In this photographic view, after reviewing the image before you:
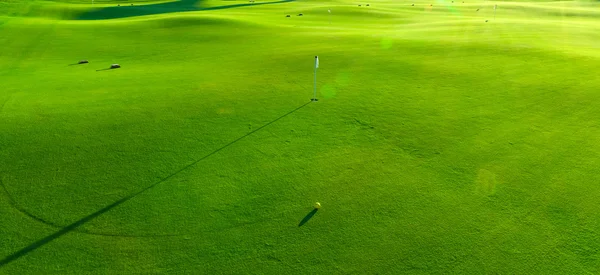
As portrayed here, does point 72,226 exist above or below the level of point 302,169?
below

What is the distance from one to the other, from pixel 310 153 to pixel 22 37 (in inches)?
1129

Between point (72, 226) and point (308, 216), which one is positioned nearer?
point (72, 226)

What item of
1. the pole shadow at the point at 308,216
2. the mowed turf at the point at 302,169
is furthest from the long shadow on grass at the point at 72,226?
the pole shadow at the point at 308,216

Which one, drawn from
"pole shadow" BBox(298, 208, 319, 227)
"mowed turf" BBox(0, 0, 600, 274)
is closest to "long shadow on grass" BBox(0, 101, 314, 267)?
"mowed turf" BBox(0, 0, 600, 274)

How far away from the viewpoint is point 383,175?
802 cm

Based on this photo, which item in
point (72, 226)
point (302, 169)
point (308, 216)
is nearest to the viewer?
point (72, 226)

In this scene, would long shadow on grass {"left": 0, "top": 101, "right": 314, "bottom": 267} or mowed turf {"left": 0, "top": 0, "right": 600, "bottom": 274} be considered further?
mowed turf {"left": 0, "top": 0, "right": 600, "bottom": 274}

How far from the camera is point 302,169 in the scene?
Result: 8203mm

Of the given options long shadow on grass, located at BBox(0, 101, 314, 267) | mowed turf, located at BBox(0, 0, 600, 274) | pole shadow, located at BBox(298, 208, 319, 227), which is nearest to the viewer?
long shadow on grass, located at BBox(0, 101, 314, 267)

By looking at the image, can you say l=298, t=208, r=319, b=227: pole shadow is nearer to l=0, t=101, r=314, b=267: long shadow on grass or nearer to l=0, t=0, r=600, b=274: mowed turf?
l=0, t=0, r=600, b=274: mowed turf

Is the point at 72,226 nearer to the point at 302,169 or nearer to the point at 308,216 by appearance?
the point at 308,216

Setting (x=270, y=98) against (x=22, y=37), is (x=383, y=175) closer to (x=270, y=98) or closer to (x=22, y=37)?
(x=270, y=98)

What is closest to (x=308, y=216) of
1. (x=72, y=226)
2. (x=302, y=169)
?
(x=302, y=169)

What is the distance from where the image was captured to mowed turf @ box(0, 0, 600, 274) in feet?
19.6
